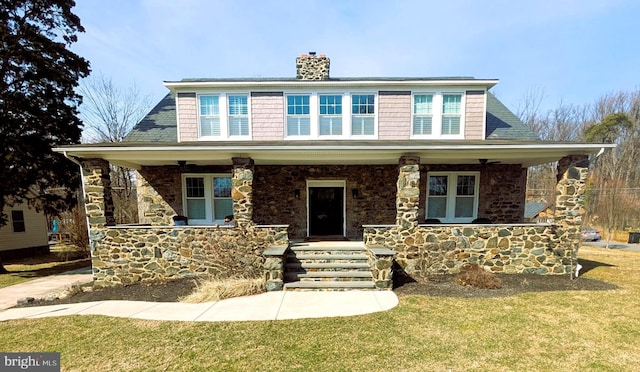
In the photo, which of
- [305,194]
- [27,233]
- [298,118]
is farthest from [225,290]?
[27,233]

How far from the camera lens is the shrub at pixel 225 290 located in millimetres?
5434

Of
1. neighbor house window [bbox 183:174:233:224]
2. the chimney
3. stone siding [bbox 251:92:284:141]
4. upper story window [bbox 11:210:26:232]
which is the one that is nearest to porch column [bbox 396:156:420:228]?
stone siding [bbox 251:92:284:141]

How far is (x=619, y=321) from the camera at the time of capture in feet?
14.3

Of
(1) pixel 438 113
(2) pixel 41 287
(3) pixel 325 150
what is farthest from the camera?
(1) pixel 438 113

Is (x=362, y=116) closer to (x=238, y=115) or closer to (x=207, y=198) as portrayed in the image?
(x=238, y=115)

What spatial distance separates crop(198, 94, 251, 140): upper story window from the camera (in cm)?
846

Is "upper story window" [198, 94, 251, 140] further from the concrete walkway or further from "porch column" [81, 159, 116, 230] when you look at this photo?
the concrete walkway

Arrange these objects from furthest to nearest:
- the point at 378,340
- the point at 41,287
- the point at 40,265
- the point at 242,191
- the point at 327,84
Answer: the point at 40,265 → the point at 327,84 → the point at 41,287 → the point at 242,191 → the point at 378,340

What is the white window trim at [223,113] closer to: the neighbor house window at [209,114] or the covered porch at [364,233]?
the neighbor house window at [209,114]

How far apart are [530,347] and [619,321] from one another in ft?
7.66

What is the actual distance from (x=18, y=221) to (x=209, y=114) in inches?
545

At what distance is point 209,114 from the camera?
8.52m

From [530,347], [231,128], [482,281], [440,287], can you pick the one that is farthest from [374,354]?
[231,128]

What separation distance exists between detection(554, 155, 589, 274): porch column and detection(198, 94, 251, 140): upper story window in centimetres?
962
